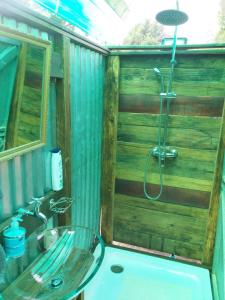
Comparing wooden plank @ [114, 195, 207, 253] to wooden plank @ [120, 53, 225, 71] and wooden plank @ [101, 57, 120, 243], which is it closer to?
wooden plank @ [101, 57, 120, 243]

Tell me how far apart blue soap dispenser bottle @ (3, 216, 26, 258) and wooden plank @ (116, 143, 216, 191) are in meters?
1.67

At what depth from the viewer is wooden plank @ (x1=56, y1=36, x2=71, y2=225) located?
1836 millimetres

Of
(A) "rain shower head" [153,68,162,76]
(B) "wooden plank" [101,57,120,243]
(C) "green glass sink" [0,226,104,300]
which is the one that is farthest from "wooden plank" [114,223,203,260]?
(A) "rain shower head" [153,68,162,76]

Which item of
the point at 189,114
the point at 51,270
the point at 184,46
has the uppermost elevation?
the point at 184,46

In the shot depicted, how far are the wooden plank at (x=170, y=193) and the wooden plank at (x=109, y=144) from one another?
0.13 m

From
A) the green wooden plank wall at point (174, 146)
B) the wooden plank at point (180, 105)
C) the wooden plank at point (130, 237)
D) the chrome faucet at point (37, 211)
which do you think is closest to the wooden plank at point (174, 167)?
the green wooden plank wall at point (174, 146)

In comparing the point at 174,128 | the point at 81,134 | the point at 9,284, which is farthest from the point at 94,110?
the point at 9,284

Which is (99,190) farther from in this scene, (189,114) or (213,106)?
(213,106)

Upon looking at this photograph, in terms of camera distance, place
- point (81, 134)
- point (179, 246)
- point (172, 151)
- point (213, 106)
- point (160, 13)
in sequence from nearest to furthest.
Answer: point (160, 13) → point (81, 134) → point (213, 106) → point (172, 151) → point (179, 246)

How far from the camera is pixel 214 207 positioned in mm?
2727

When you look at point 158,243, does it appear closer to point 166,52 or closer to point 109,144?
point 109,144

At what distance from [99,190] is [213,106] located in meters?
1.55

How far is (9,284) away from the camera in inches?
57.3

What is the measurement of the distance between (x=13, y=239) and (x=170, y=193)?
189cm
